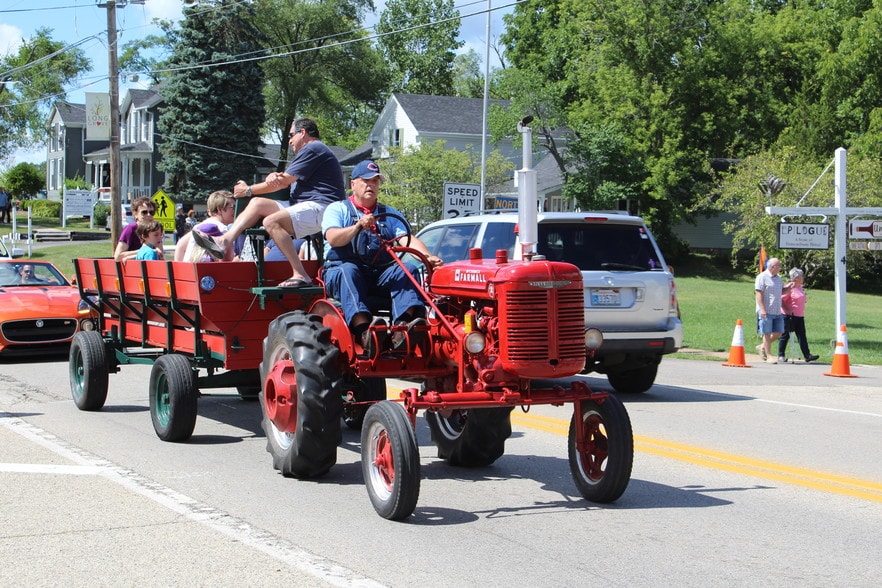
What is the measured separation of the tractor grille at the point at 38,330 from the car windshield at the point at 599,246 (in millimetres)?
7697

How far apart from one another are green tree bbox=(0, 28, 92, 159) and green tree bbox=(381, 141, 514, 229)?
41668 millimetres

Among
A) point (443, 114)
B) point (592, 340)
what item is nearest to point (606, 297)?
point (592, 340)

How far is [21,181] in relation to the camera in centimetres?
7556

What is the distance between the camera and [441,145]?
48000 millimetres

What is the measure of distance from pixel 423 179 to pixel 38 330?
3104cm

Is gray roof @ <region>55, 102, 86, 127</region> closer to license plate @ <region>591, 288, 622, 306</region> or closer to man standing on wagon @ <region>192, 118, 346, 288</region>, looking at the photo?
license plate @ <region>591, 288, 622, 306</region>

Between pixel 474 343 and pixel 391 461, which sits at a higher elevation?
pixel 474 343

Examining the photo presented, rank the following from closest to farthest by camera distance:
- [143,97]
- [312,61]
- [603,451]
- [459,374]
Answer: [459,374], [603,451], [312,61], [143,97]

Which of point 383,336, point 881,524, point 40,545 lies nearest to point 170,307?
point 383,336

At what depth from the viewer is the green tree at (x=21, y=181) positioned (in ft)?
247

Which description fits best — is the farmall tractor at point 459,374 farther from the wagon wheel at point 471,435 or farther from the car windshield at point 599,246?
the car windshield at point 599,246

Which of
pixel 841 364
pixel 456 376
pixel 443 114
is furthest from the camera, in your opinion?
pixel 443 114

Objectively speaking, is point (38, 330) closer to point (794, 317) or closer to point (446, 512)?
point (446, 512)

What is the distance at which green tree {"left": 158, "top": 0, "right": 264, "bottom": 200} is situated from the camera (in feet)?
183
